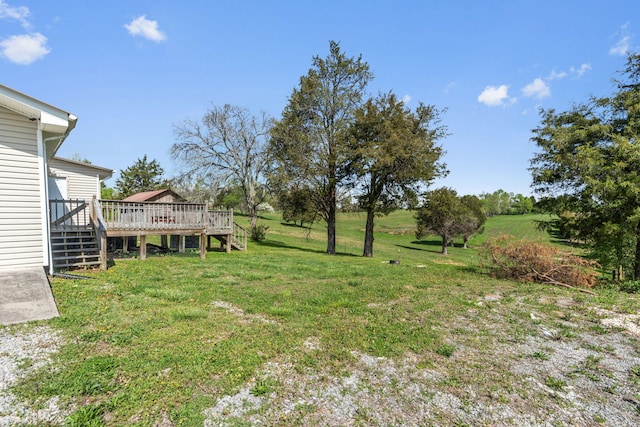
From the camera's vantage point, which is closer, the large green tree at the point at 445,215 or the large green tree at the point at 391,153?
the large green tree at the point at 391,153

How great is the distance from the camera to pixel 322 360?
388 cm

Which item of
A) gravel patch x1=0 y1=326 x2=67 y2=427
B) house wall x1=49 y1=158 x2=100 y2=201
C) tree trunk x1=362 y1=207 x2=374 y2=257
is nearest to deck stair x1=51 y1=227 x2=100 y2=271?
gravel patch x1=0 y1=326 x2=67 y2=427

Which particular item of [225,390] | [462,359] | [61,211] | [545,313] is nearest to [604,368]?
[462,359]

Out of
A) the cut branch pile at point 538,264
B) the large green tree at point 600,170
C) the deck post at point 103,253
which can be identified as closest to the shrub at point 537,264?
the cut branch pile at point 538,264

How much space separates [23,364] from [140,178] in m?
42.4

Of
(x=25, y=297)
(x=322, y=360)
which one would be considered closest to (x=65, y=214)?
(x=25, y=297)

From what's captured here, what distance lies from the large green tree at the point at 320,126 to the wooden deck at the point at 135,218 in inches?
226

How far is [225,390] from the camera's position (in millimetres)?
3156

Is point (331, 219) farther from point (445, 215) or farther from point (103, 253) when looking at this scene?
point (445, 215)

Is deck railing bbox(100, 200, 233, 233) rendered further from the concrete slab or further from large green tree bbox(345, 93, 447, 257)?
large green tree bbox(345, 93, 447, 257)

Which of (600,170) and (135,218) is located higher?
(600,170)

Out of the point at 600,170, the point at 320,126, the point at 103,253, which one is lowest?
the point at 103,253

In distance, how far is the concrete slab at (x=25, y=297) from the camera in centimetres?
483

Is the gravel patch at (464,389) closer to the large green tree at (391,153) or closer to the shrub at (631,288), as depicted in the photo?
the shrub at (631,288)
